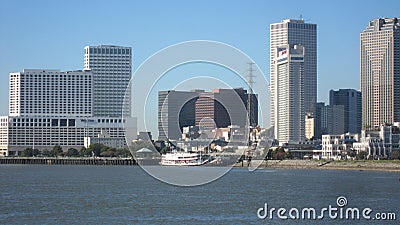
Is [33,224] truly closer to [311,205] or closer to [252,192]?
[311,205]

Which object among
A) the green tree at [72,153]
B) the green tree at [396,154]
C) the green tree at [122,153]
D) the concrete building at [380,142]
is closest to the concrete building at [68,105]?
the green tree at [122,153]

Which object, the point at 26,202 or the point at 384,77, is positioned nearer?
the point at 26,202

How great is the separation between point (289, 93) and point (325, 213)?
15436cm

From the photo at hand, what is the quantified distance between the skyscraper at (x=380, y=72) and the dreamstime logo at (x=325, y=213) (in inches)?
5805

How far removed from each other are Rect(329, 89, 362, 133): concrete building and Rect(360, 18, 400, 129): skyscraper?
1.20 metres

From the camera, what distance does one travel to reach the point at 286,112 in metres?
182

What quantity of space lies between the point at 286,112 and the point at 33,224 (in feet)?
504

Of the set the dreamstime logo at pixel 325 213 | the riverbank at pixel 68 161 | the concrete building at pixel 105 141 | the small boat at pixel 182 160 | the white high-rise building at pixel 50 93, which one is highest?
the white high-rise building at pixel 50 93

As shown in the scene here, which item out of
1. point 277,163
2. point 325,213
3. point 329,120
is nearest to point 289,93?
point 329,120

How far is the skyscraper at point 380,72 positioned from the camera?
184750mm

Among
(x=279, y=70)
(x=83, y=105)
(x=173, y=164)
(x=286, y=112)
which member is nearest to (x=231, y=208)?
(x=173, y=164)

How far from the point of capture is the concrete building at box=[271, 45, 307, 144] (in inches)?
6969

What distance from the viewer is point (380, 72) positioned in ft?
626

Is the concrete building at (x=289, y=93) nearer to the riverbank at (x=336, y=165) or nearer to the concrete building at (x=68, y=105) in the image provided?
the concrete building at (x=68, y=105)
